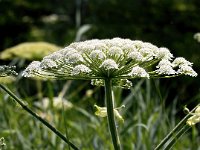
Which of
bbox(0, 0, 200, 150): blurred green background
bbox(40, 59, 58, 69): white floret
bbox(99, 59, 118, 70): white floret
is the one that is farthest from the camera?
bbox(0, 0, 200, 150): blurred green background

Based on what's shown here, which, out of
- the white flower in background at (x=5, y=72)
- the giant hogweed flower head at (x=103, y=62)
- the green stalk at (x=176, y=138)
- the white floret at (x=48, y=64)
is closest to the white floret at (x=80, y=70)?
the giant hogweed flower head at (x=103, y=62)

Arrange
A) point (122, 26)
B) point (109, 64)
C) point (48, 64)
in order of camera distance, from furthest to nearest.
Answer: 1. point (122, 26)
2. point (48, 64)
3. point (109, 64)

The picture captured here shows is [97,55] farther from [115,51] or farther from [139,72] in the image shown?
[139,72]

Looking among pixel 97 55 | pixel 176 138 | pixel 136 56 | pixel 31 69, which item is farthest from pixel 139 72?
pixel 31 69

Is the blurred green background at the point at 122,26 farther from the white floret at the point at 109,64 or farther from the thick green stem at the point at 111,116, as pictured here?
the white floret at the point at 109,64

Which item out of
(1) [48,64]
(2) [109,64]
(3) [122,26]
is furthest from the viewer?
(3) [122,26]

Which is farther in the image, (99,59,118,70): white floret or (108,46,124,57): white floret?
→ (108,46,124,57): white floret

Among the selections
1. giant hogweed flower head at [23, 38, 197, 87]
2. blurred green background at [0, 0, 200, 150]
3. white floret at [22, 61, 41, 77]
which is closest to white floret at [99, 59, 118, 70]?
giant hogweed flower head at [23, 38, 197, 87]

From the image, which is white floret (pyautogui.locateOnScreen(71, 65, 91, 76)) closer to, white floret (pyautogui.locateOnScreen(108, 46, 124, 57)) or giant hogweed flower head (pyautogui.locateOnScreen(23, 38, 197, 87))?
giant hogweed flower head (pyautogui.locateOnScreen(23, 38, 197, 87))
